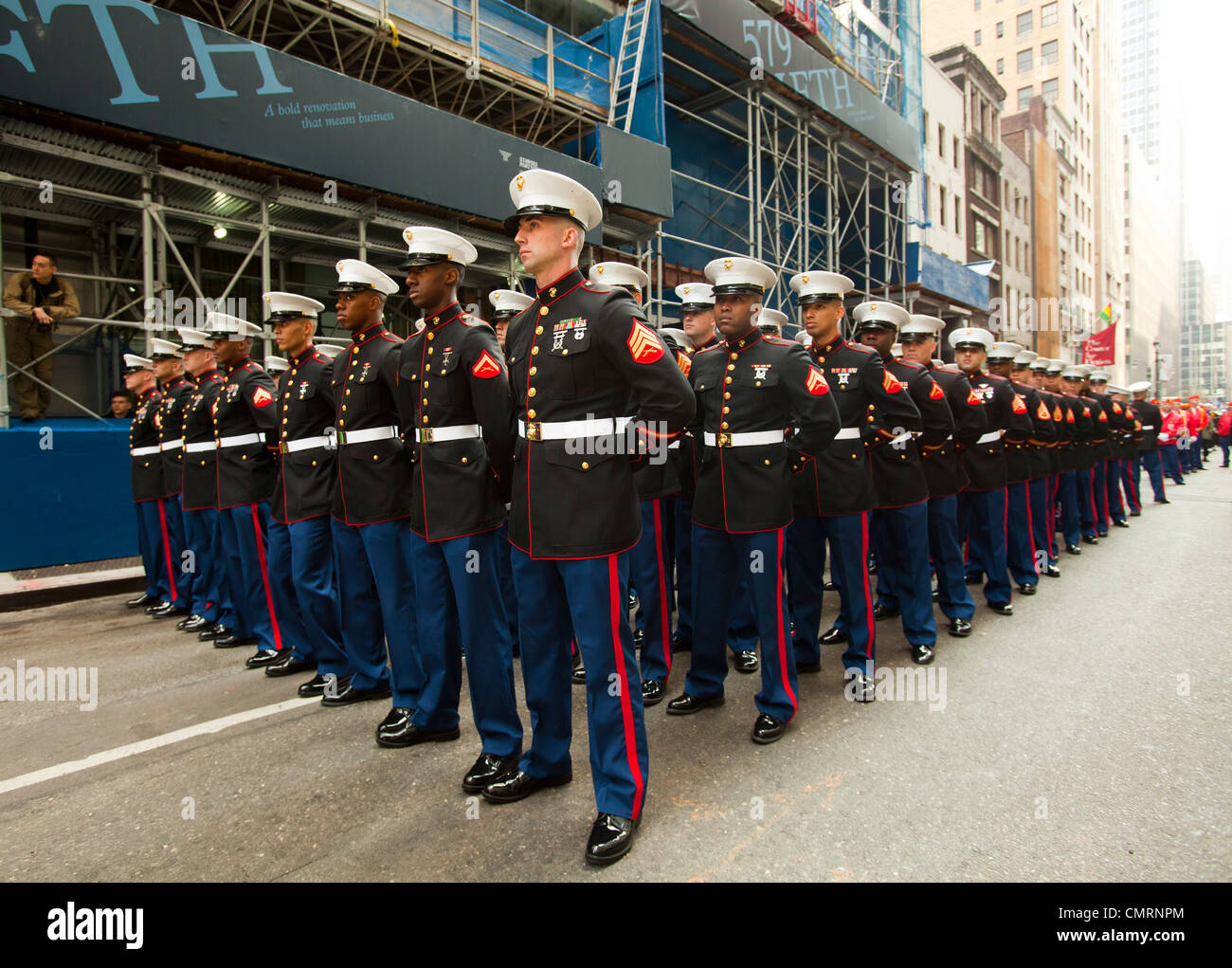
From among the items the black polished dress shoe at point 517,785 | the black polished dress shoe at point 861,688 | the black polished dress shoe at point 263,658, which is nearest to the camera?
the black polished dress shoe at point 517,785

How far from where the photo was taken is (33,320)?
7.92m

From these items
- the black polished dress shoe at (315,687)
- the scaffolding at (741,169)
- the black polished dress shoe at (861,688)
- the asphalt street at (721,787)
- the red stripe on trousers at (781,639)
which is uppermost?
the scaffolding at (741,169)

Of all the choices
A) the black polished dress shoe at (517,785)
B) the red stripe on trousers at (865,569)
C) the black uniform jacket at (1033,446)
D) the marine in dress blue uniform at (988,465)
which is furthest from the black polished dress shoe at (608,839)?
the black uniform jacket at (1033,446)

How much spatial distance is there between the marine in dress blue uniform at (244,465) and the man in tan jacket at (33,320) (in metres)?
4.19

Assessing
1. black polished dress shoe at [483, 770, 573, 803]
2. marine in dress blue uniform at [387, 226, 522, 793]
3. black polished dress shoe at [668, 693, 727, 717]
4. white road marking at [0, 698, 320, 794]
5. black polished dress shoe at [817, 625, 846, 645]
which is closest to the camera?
black polished dress shoe at [483, 770, 573, 803]

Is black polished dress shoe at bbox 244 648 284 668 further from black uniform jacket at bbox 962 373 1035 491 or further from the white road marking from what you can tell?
black uniform jacket at bbox 962 373 1035 491

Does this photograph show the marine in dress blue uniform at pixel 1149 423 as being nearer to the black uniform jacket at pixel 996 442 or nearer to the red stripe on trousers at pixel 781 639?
the black uniform jacket at pixel 996 442

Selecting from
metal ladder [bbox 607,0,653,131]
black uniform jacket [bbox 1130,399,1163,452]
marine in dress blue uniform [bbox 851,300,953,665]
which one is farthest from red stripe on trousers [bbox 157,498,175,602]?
black uniform jacket [bbox 1130,399,1163,452]

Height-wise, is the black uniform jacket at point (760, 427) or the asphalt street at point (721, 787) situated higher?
the black uniform jacket at point (760, 427)

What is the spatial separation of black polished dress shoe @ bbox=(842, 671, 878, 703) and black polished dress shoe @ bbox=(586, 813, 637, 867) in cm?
196

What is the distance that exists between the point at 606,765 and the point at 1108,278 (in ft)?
263

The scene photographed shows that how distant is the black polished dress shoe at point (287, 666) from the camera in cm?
478

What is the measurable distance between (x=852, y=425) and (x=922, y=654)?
1580mm

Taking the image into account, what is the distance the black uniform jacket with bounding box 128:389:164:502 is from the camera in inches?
262
